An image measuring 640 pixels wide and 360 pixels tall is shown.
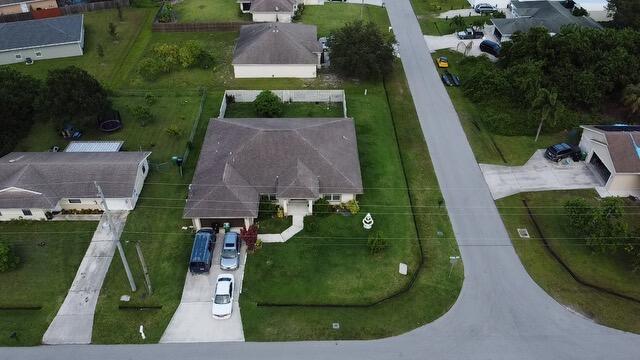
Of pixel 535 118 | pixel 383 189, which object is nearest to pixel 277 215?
pixel 383 189

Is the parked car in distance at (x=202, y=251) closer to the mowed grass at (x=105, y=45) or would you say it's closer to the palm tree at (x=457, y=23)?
the mowed grass at (x=105, y=45)

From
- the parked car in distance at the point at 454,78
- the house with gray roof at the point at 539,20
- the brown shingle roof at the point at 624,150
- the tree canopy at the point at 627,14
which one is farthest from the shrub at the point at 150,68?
the tree canopy at the point at 627,14

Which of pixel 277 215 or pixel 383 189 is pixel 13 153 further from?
pixel 383 189

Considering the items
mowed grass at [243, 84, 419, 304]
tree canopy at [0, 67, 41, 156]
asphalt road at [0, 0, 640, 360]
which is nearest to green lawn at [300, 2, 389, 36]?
mowed grass at [243, 84, 419, 304]

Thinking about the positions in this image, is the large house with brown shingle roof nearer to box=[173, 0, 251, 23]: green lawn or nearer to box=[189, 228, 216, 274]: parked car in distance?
box=[189, 228, 216, 274]: parked car in distance

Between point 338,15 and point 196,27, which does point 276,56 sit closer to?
point 196,27

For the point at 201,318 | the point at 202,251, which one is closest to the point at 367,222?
the point at 202,251

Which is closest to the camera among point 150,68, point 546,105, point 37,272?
point 37,272

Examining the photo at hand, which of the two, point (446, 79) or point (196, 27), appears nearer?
point (446, 79)
